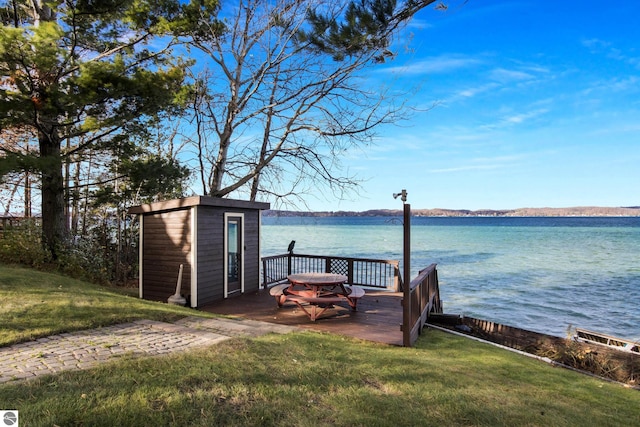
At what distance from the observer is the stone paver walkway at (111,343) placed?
3.05 meters

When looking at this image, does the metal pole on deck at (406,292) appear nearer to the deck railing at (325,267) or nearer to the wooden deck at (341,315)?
the wooden deck at (341,315)

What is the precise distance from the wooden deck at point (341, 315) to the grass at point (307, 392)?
3.59 feet

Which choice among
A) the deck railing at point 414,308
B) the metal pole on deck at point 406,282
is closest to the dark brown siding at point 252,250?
the deck railing at point 414,308

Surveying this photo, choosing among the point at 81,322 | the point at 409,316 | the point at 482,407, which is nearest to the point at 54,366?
the point at 81,322

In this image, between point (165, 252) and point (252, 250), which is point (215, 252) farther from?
Result: point (252, 250)

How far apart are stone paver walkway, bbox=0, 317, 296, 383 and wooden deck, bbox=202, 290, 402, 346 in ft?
2.90

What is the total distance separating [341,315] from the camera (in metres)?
6.47

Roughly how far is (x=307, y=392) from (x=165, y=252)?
5.56 meters

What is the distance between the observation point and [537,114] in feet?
54.9

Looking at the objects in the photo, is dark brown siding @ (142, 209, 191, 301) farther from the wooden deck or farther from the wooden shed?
the wooden deck

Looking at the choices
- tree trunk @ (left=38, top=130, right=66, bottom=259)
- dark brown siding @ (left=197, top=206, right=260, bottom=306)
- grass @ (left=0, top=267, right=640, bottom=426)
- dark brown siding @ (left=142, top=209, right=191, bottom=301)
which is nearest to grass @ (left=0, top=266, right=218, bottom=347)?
dark brown siding @ (left=142, top=209, right=191, bottom=301)

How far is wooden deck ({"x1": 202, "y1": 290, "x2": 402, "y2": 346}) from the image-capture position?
5477 millimetres

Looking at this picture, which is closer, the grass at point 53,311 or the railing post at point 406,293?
the grass at point 53,311

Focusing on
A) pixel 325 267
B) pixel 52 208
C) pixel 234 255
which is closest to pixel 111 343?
pixel 234 255
